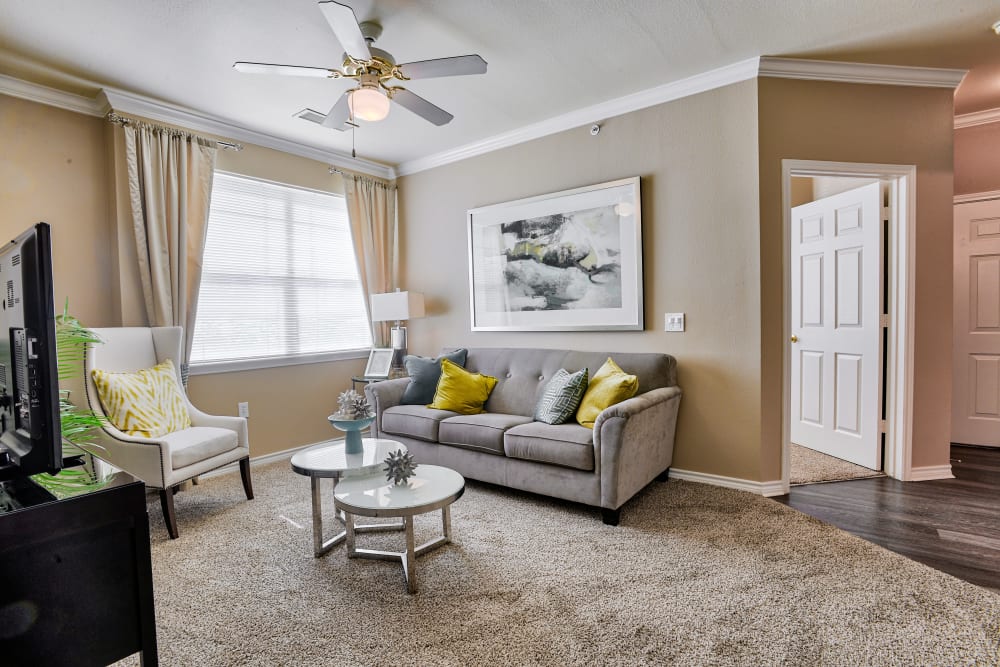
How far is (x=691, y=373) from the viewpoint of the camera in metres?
3.38

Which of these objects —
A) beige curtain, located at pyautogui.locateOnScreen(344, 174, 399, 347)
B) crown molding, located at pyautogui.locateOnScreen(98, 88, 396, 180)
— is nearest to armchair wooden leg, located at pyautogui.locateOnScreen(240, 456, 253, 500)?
beige curtain, located at pyautogui.locateOnScreen(344, 174, 399, 347)

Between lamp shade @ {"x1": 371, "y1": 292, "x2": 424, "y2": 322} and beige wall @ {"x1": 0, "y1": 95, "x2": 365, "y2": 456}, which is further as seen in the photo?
lamp shade @ {"x1": 371, "y1": 292, "x2": 424, "y2": 322}

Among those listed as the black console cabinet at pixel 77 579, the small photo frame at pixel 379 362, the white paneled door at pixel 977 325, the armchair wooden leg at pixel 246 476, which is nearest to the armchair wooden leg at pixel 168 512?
the armchair wooden leg at pixel 246 476

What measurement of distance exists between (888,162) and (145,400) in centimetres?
479

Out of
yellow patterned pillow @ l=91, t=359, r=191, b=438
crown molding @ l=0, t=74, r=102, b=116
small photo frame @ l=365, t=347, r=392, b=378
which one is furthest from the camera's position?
small photo frame @ l=365, t=347, r=392, b=378

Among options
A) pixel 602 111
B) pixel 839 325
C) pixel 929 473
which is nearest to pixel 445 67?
pixel 602 111

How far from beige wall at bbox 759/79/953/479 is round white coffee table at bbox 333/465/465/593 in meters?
2.04

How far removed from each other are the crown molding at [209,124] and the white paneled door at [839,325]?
3929 millimetres

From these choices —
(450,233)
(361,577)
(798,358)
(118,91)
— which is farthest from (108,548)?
(798,358)

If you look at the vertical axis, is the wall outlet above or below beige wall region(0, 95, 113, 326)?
below

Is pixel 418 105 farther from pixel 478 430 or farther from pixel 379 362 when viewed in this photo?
pixel 379 362

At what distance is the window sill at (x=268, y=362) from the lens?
12.1 feet

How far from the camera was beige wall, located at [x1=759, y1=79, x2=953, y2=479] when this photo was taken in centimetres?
310

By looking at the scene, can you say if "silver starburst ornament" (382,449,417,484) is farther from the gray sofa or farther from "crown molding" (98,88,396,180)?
"crown molding" (98,88,396,180)
